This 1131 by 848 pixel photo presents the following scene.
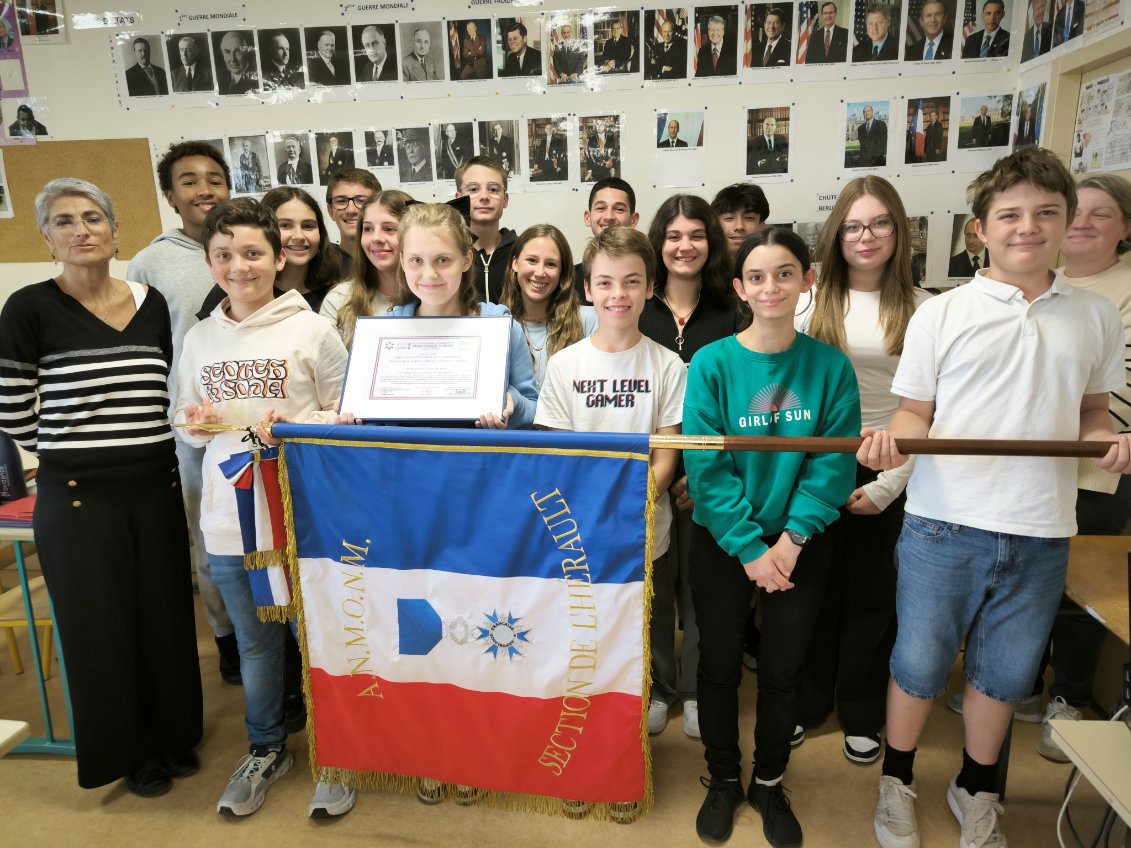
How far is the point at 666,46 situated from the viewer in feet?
11.1

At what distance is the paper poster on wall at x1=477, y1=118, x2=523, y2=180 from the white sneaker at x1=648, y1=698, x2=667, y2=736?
2690 mm

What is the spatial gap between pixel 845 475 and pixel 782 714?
74 centimetres

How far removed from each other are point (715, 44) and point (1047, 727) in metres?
3.26

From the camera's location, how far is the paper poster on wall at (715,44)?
10.9ft

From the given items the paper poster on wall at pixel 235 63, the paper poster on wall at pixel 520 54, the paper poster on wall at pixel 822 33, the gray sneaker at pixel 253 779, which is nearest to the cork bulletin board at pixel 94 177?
the paper poster on wall at pixel 235 63

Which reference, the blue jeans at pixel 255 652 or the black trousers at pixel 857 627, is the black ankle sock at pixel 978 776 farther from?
the blue jeans at pixel 255 652

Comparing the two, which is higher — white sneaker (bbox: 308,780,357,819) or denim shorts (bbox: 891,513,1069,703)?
denim shorts (bbox: 891,513,1069,703)

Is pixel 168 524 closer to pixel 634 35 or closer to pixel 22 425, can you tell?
pixel 22 425

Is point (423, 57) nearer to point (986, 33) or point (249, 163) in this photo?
point (249, 163)

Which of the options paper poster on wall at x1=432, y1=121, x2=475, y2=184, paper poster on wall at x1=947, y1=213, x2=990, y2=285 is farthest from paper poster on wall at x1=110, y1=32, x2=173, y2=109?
paper poster on wall at x1=947, y1=213, x2=990, y2=285

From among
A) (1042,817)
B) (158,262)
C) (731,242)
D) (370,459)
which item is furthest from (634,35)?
(1042,817)

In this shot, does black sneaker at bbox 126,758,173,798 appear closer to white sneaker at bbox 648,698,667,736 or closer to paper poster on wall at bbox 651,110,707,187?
white sneaker at bbox 648,698,667,736

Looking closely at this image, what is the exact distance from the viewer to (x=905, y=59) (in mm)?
3332

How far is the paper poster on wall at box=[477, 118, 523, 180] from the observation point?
3.54 m
